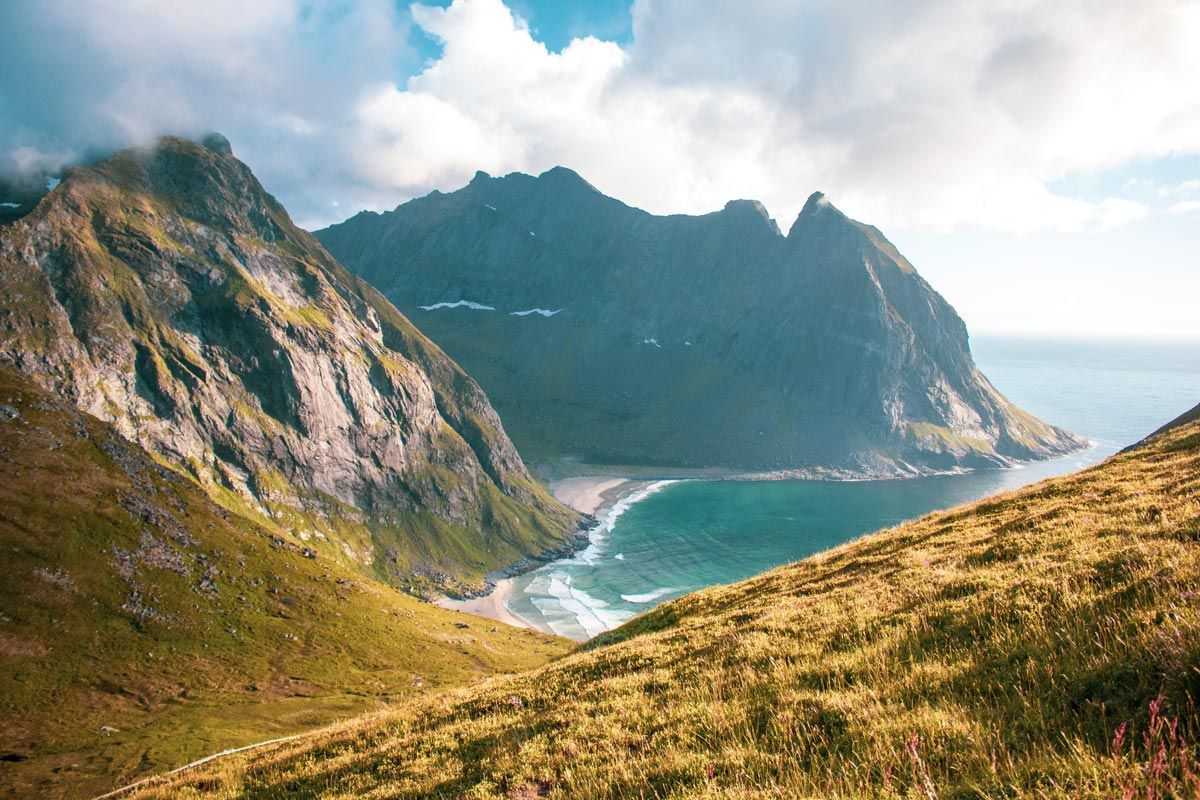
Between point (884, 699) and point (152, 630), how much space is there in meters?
121

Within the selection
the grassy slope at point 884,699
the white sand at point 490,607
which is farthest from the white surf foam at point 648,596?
the grassy slope at point 884,699

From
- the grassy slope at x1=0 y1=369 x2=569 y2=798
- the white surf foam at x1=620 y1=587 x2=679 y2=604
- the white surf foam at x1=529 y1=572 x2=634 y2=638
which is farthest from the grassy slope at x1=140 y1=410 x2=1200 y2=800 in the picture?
the white surf foam at x1=620 y1=587 x2=679 y2=604

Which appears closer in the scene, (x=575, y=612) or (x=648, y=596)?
(x=575, y=612)

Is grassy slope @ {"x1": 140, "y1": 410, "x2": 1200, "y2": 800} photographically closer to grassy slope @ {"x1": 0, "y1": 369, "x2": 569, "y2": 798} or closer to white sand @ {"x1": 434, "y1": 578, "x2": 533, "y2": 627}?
grassy slope @ {"x1": 0, "y1": 369, "x2": 569, "y2": 798}

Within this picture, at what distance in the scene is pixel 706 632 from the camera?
20.0 m

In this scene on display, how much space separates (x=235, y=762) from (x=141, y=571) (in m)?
109

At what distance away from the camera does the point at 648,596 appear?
6954 inches

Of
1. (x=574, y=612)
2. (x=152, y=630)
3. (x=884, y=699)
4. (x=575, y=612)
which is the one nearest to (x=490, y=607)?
(x=574, y=612)

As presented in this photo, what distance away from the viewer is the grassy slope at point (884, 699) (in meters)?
7.13

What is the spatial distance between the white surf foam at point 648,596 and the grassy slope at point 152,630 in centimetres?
3962

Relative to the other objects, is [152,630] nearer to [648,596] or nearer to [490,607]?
[490,607]

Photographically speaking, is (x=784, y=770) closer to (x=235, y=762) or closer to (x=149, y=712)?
(x=235, y=762)

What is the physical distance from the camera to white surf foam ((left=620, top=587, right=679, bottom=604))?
570 ft

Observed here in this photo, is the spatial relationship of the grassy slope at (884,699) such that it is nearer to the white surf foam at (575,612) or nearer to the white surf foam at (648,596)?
the white surf foam at (575,612)
